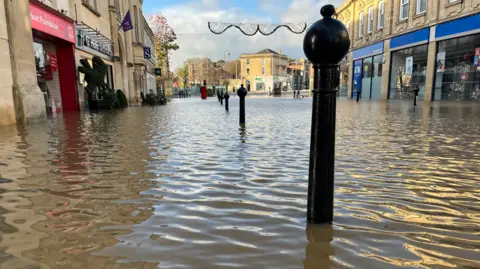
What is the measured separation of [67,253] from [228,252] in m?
0.94

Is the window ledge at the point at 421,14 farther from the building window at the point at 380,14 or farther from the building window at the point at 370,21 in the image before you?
the building window at the point at 370,21

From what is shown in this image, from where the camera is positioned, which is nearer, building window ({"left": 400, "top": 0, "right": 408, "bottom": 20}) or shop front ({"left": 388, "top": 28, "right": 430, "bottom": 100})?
shop front ({"left": 388, "top": 28, "right": 430, "bottom": 100})

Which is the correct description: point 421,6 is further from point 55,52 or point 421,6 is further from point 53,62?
point 53,62

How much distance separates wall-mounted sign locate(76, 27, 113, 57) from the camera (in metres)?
14.9

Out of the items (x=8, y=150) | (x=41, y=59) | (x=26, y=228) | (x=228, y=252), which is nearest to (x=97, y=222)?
(x=26, y=228)

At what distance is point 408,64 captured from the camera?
22.3 meters

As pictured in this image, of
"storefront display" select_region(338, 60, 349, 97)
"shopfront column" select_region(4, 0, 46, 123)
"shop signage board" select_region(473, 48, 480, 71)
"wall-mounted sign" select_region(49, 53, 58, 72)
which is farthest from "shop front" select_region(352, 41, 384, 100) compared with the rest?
"shopfront column" select_region(4, 0, 46, 123)

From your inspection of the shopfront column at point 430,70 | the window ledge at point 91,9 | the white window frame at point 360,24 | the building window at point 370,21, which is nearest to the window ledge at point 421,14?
the shopfront column at point 430,70

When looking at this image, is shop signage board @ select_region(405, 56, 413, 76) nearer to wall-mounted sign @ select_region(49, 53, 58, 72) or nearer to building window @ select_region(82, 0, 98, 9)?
building window @ select_region(82, 0, 98, 9)

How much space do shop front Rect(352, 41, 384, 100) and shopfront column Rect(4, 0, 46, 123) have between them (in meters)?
22.7

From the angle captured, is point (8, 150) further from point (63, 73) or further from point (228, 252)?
point (63, 73)

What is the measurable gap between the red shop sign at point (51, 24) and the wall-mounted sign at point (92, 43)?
32.9 inches

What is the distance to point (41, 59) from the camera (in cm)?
1287

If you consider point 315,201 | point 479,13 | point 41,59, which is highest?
point 479,13
